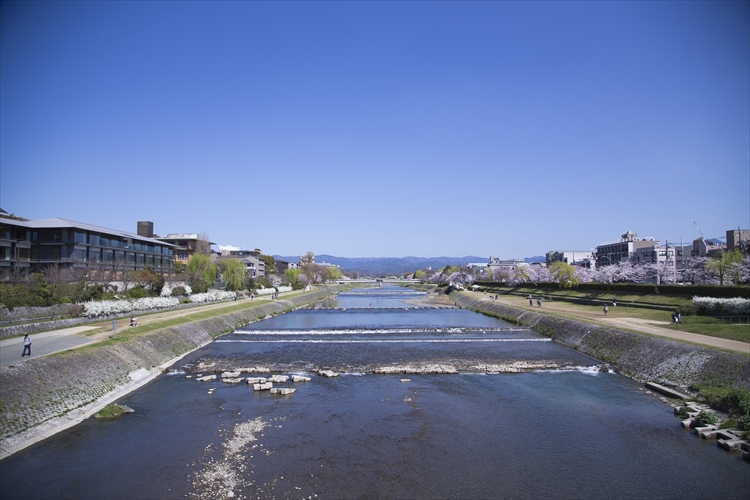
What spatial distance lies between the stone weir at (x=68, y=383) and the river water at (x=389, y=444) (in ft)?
2.54

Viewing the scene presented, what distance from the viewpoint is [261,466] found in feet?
48.6

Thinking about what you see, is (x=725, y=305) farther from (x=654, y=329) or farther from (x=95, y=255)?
(x=95, y=255)

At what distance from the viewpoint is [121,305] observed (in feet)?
133

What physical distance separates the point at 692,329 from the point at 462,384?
18482 mm

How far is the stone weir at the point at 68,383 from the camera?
54.6ft

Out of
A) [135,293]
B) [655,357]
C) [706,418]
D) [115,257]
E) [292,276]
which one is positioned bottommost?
[706,418]

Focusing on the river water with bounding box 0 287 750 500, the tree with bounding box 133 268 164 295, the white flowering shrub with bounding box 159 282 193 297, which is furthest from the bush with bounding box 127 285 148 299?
the river water with bounding box 0 287 750 500

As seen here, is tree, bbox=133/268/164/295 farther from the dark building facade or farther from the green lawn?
the green lawn

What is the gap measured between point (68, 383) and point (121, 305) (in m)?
22.2

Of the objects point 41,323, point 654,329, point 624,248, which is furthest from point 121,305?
point 624,248

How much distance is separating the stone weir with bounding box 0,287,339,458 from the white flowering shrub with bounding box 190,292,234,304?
28388mm

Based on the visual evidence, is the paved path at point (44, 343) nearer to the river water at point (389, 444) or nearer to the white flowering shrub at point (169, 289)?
the river water at point (389, 444)

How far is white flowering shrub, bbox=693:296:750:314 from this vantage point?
34.2m

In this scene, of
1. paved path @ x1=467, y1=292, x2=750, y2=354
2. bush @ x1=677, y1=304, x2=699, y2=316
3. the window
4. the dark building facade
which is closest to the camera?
paved path @ x1=467, y1=292, x2=750, y2=354
